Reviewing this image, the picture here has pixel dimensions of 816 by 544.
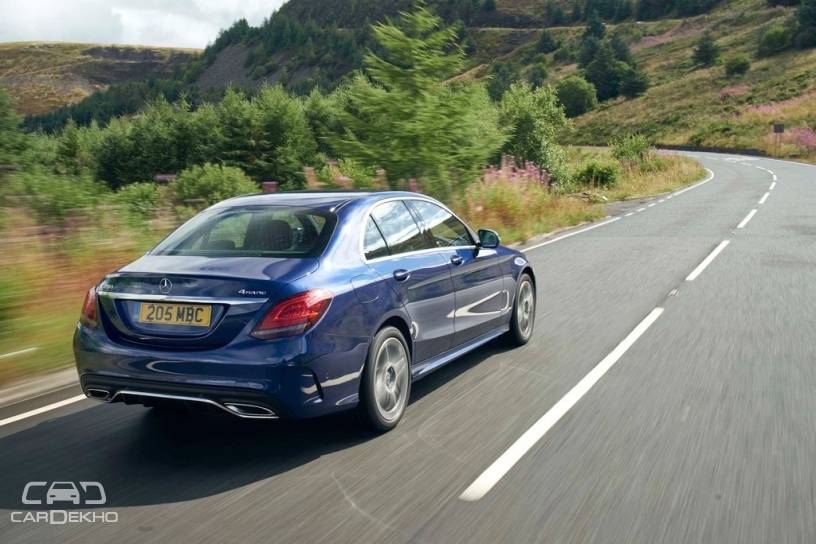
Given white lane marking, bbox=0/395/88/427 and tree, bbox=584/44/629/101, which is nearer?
white lane marking, bbox=0/395/88/427

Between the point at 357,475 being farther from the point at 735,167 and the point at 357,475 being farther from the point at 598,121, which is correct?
the point at 598,121

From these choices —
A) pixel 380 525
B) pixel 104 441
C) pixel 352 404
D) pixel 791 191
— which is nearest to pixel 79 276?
pixel 104 441

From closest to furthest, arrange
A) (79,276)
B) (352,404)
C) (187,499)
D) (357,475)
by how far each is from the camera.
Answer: (187,499)
(357,475)
(352,404)
(79,276)

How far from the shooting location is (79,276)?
9.69 metres

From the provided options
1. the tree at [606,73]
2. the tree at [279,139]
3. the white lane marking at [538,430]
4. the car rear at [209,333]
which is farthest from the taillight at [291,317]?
the tree at [606,73]

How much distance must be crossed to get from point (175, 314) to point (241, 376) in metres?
0.53

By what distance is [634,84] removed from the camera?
343 ft

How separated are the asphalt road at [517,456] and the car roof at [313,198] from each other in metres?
1.39

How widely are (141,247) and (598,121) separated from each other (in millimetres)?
89971

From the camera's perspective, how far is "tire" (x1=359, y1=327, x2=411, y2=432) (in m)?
5.21

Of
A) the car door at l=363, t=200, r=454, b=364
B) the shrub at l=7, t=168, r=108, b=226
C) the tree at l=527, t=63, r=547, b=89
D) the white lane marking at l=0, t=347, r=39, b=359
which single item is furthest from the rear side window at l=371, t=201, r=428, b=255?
the tree at l=527, t=63, r=547, b=89

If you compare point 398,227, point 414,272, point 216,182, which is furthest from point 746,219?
point 216,182

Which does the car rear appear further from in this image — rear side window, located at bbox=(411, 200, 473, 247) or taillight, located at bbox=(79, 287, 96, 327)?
rear side window, located at bbox=(411, 200, 473, 247)

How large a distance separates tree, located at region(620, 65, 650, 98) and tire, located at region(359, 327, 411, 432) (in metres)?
105
